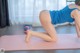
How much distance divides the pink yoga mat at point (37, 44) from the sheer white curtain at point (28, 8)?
1.57 metres

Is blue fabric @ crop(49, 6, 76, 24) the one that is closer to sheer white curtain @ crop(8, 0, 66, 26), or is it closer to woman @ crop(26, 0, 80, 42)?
woman @ crop(26, 0, 80, 42)

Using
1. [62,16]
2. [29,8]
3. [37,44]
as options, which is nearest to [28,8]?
[29,8]

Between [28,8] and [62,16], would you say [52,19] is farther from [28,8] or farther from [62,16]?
[28,8]

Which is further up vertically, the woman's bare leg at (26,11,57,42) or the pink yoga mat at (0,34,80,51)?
the woman's bare leg at (26,11,57,42)

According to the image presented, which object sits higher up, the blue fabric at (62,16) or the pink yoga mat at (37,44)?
the blue fabric at (62,16)

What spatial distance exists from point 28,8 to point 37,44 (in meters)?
1.89

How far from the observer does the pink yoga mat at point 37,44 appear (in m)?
1.82

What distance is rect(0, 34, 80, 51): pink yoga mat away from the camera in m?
1.82

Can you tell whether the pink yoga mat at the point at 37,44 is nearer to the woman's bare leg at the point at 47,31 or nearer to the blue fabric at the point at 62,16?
the woman's bare leg at the point at 47,31

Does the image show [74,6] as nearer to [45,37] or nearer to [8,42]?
[45,37]

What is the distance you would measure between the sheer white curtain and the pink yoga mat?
1.57 metres

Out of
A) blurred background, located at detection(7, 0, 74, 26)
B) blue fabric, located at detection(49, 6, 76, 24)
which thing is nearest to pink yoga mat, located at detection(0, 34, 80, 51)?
blue fabric, located at detection(49, 6, 76, 24)

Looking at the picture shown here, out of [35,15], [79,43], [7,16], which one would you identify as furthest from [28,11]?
[79,43]

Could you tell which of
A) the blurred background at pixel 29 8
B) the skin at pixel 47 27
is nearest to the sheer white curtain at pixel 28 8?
the blurred background at pixel 29 8
